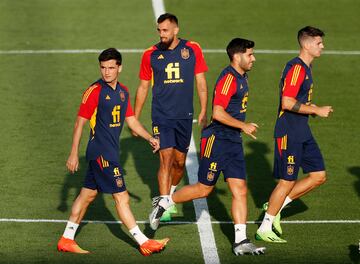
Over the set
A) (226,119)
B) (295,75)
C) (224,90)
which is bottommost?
(226,119)

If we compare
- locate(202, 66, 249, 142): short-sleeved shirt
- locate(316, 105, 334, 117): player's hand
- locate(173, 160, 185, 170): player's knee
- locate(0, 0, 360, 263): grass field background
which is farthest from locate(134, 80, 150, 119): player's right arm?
locate(316, 105, 334, 117): player's hand

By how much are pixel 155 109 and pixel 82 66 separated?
608 cm

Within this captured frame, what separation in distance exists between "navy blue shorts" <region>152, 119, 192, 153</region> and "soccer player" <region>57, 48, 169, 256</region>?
1.64m

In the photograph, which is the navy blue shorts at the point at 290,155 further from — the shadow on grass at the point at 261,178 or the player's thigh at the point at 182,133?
the player's thigh at the point at 182,133

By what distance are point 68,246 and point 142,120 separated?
5.73m

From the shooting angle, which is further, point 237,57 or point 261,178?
point 261,178

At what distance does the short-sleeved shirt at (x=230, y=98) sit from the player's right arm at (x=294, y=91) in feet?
1.63

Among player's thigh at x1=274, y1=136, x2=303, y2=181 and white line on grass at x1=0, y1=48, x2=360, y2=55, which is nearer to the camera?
player's thigh at x1=274, y1=136, x2=303, y2=181

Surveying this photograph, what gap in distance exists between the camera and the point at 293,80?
47.6ft

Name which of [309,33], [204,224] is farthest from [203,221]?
[309,33]

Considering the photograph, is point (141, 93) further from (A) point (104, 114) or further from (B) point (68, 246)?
(B) point (68, 246)

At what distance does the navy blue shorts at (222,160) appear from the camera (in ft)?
47.2

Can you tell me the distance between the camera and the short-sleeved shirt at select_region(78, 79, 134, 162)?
1386 centimetres

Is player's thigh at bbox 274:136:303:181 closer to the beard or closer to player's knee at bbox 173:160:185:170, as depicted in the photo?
player's knee at bbox 173:160:185:170
